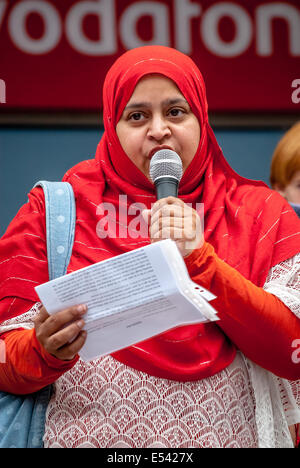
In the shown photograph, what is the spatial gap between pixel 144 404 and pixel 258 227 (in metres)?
0.50

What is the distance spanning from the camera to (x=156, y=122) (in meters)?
1.70

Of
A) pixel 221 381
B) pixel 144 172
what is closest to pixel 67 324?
pixel 221 381

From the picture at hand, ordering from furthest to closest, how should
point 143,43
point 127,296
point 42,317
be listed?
point 143,43, point 42,317, point 127,296

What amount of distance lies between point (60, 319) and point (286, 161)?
1.28 metres

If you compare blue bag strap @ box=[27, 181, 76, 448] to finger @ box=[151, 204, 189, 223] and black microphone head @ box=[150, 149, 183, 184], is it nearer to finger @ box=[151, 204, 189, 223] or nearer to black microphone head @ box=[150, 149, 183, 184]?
black microphone head @ box=[150, 149, 183, 184]

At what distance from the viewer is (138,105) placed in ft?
5.69

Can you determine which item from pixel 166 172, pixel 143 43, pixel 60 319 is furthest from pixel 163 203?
pixel 143 43

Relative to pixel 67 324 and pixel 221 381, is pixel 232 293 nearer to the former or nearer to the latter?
pixel 221 381

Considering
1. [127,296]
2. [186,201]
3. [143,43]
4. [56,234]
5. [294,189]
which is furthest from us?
[143,43]

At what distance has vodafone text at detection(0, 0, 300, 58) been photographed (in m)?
2.87

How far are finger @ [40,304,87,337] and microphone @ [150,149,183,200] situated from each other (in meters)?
0.29

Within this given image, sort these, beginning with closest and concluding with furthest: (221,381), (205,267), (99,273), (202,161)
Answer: (99,273) → (205,267) → (221,381) → (202,161)

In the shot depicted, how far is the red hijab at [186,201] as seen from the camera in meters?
1.56

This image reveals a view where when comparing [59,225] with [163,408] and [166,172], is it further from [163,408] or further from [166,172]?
[163,408]
